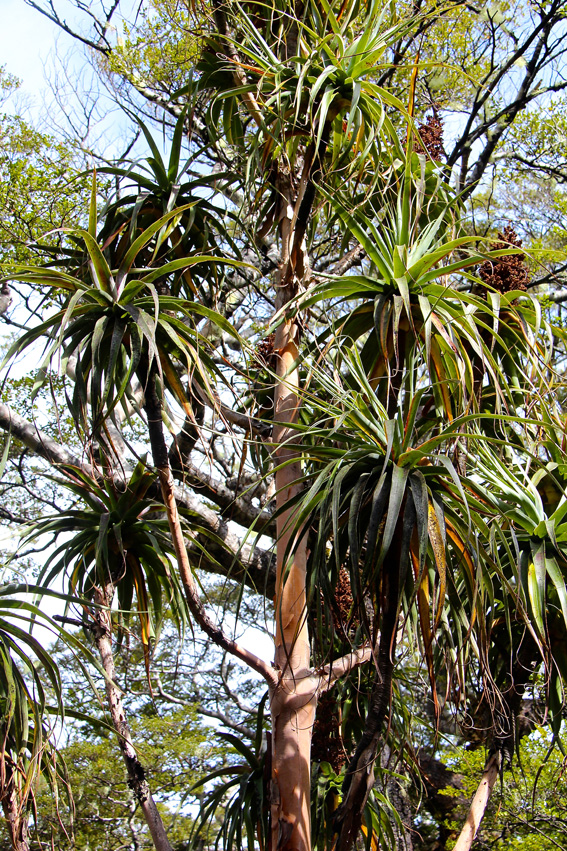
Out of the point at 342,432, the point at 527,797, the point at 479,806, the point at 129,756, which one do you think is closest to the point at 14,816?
the point at 129,756

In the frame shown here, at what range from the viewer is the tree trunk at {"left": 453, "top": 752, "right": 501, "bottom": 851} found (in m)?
2.67

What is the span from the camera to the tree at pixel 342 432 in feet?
7.70

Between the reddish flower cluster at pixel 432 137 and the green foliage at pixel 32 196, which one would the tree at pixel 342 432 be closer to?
the reddish flower cluster at pixel 432 137

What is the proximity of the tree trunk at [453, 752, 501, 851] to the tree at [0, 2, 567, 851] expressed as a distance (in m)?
0.02

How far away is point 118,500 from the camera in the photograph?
3371mm

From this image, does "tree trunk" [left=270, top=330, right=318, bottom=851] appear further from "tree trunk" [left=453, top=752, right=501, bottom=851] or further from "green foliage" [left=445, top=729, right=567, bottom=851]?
"green foliage" [left=445, top=729, right=567, bottom=851]

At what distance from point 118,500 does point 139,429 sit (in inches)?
186

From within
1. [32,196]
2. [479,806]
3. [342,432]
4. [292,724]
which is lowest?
[479,806]

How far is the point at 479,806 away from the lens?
2.73 m

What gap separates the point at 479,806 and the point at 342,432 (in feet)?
4.55

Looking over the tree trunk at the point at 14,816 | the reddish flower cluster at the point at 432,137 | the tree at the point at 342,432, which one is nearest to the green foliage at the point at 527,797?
the tree at the point at 342,432

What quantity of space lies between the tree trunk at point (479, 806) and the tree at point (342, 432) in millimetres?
17

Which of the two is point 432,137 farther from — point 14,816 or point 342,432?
point 14,816

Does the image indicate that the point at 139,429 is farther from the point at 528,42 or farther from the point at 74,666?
the point at 528,42
